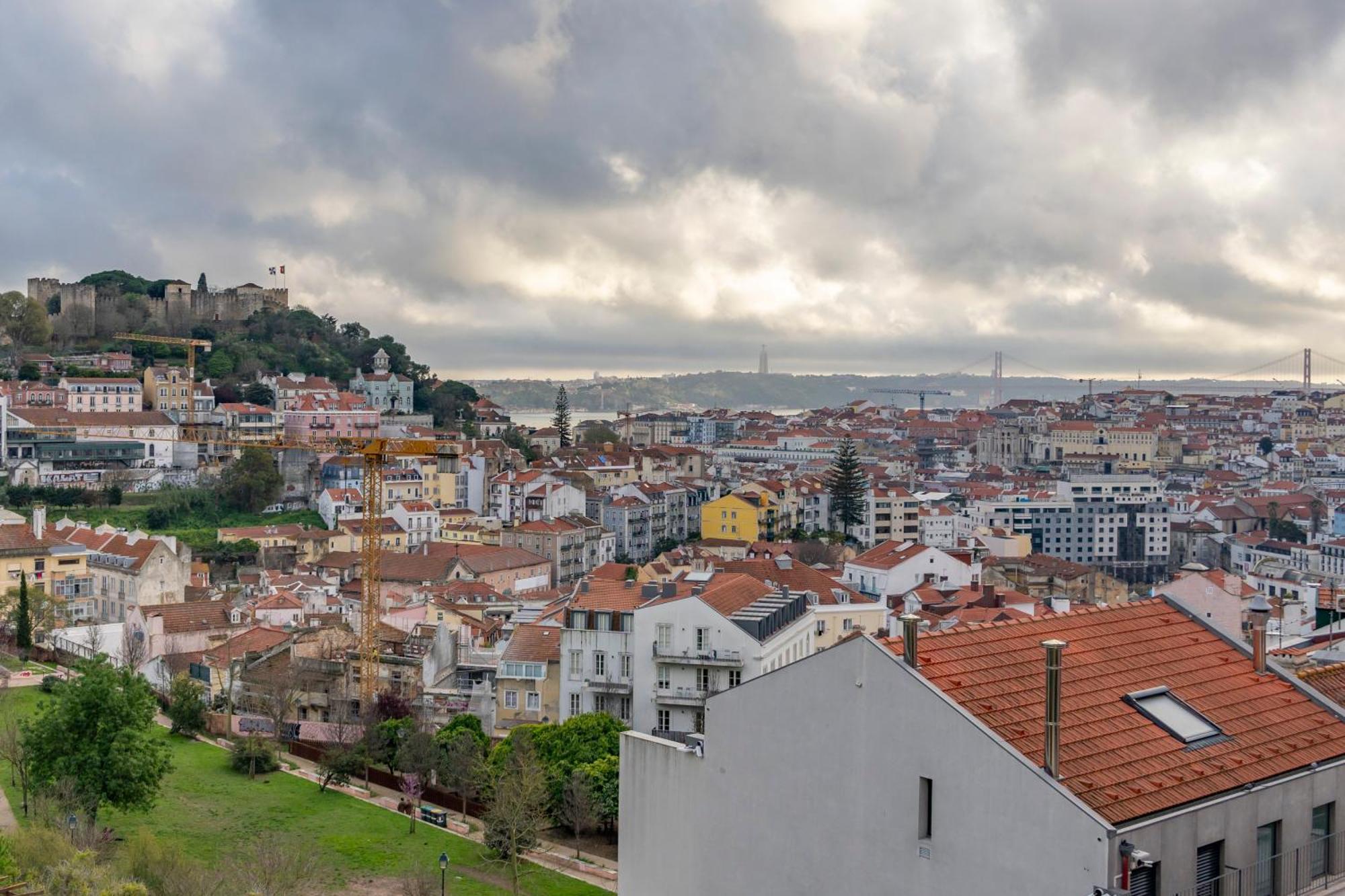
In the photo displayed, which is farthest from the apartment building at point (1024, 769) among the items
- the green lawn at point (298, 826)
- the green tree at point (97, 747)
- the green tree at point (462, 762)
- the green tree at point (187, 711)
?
the green tree at point (187, 711)

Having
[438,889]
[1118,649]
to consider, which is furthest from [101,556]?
[1118,649]

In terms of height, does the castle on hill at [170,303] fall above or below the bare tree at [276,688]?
above

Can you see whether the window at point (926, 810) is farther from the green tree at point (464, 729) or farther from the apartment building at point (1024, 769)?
the green tree at point (464, 729)

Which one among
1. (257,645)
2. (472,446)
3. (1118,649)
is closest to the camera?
(1118,649)

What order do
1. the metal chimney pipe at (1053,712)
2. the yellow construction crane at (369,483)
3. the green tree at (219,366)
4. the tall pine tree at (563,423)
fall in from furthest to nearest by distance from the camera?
the tall pine tree at (563,423) → the green tree at (219,366) → the yellow construction crane at (369,483) → the metal chimney pipe at (1053,712)

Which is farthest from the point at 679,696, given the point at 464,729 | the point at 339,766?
the point at 339,766

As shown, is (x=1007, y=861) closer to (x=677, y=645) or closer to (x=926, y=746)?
(x=926, y=746)

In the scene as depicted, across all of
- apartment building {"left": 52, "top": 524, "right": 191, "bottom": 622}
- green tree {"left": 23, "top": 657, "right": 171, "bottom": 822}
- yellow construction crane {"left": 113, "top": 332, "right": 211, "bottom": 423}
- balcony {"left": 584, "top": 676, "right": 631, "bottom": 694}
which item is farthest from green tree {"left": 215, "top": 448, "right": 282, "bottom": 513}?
green tree {"left": 23, "top": 657, "right": 171, "bottom": 822}
